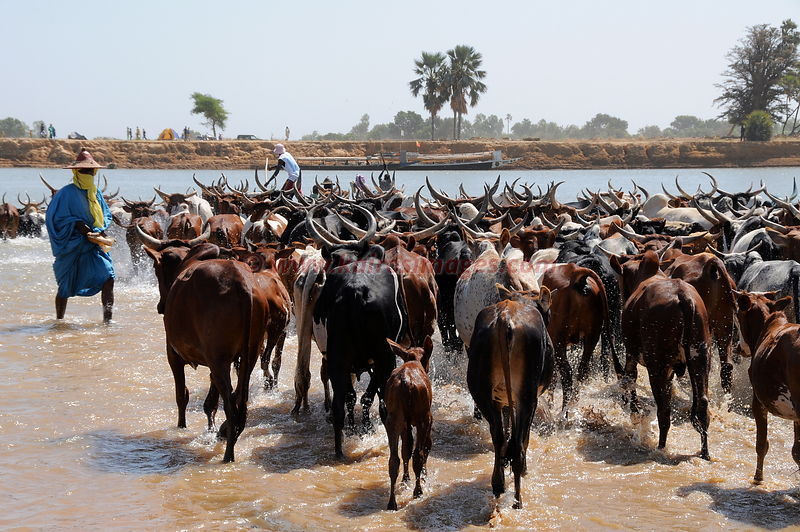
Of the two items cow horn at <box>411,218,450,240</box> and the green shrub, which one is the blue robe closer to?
cow horn at <box>411,218,450,240</box>

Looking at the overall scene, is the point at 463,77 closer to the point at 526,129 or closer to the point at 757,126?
the point at 757,126

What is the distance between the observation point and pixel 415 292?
8234 mm

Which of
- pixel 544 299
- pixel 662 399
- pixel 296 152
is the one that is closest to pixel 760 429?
pixel 662 399

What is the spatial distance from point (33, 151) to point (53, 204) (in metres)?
63.6

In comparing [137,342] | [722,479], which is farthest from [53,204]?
[722,479]

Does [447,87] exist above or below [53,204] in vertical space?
above

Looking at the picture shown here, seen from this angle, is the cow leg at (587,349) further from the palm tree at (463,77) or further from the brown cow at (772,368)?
the palm tree at (463,77)

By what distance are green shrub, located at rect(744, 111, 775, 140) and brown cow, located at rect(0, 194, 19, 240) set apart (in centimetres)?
5647

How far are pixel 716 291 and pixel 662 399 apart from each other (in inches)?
69.4

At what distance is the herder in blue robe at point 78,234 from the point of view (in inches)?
483

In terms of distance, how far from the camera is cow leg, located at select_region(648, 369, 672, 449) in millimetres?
7352

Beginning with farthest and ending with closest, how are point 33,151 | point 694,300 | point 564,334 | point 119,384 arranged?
point 33,151
point 119,384
point 564,334
point 694,300

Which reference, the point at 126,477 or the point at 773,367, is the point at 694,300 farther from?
the point at 126,477

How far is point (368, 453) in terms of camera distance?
7484 millimetres
